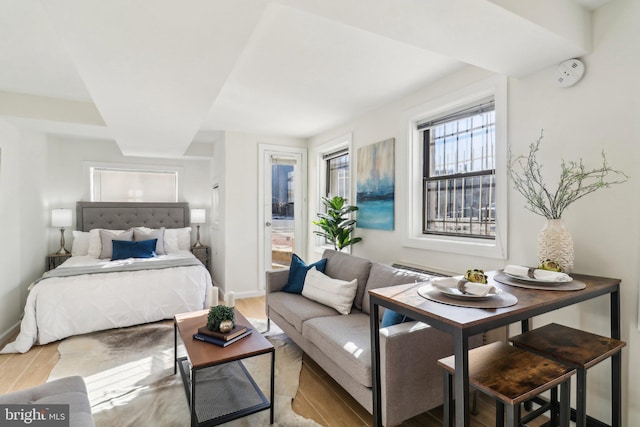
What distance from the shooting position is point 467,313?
1246 mm

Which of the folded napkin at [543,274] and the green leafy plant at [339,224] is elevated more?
the green leafy plant at [339,224]

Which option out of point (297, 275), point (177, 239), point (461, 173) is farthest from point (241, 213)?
point (461, 173)

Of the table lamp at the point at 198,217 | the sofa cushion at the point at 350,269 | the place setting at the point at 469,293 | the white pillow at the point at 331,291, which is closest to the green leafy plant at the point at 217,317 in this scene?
the white pillow at the point at 331,291

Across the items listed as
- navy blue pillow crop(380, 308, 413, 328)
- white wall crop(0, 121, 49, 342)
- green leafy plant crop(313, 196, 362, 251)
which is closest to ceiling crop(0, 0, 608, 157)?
white wall crop(0, 121, 49, 342)

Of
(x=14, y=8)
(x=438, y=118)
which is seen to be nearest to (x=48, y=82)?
(x=14, y=8)

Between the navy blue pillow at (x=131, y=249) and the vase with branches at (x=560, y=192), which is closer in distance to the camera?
the vase with branches at (x=560, y=192)

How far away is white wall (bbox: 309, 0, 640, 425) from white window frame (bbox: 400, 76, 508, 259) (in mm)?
66

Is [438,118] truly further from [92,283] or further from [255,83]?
[92,283]

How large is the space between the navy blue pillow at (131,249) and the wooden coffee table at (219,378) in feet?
7.14

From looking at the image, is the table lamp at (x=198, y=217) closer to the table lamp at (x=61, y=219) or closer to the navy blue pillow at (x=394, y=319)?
the table lamp at (x=61, y=219)

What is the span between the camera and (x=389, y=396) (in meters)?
1.73

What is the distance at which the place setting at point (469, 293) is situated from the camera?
4.51 feet

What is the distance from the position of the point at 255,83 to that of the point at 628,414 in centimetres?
342

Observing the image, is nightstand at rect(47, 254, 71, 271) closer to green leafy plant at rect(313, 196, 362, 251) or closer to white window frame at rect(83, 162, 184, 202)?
white window frame at rect(83, 162, 184, 202)
